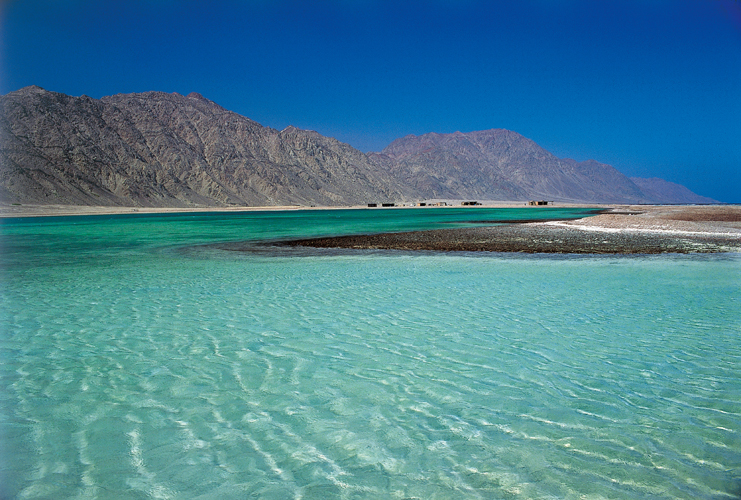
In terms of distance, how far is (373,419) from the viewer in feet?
A: 17.7

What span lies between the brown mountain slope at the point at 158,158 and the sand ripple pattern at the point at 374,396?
90.3 m

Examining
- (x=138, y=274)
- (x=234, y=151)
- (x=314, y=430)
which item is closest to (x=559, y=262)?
(x=138, y=274)

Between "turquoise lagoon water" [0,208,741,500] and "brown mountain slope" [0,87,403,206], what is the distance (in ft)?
296

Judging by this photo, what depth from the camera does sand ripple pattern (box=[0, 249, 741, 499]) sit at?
4.27 m

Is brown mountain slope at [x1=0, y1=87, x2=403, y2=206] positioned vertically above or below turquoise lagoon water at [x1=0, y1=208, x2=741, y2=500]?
above

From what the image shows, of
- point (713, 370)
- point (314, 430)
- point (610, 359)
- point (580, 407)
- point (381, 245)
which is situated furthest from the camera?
point (381, 245)

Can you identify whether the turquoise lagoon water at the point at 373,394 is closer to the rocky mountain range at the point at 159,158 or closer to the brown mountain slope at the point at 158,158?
the rocky mountain range at the point at 159,158

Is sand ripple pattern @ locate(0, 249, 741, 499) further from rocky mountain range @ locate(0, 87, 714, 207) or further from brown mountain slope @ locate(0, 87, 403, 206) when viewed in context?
brown mountain slope @ locate(0, 87, 403, 206)

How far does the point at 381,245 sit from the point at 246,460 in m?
21.4

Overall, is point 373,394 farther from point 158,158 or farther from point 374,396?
point 158,158

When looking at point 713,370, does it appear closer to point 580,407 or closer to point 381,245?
point 580,407

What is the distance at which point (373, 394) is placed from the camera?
19.9 ft

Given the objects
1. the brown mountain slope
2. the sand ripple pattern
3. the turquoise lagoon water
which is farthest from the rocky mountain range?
the sand ripple pattern

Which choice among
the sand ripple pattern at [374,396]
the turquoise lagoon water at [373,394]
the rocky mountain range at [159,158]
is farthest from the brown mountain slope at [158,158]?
the sand ripple pattern at [374,396]
